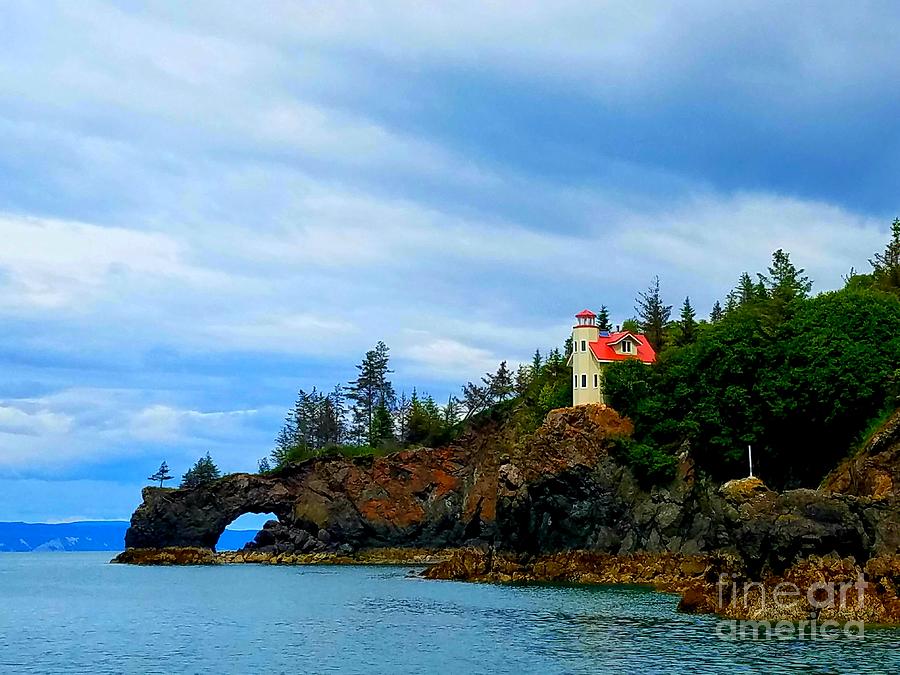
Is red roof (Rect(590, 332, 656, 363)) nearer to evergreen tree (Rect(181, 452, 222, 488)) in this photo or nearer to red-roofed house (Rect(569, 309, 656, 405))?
red-roofed house (Rect(569, 309, 656, 405))

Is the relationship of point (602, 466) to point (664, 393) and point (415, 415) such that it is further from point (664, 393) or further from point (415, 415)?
point (415, 415)

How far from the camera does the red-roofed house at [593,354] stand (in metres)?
88.7

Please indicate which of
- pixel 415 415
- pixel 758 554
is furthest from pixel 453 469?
pixel 758 554

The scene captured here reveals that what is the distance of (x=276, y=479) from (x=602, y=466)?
51.2 meters

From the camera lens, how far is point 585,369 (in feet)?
293

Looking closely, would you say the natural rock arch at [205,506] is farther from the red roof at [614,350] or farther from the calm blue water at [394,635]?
the red roof at [614,350]

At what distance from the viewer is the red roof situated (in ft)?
293

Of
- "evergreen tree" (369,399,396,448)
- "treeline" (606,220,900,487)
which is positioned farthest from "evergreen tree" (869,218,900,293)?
"evergreen tree" (369,399,396,448)

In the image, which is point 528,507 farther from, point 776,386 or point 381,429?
point 381,429

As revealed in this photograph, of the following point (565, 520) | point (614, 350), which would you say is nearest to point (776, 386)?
point (614, 350)

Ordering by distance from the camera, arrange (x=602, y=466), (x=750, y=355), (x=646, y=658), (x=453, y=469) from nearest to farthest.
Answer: (x=646, y=658), (x=750, y=355), (x=602, y=466), (x=453, y=469)

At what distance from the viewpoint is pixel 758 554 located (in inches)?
1881

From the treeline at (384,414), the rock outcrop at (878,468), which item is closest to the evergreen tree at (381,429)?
the treeline at (384,414)

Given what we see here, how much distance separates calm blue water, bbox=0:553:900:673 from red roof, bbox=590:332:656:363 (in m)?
25.6
